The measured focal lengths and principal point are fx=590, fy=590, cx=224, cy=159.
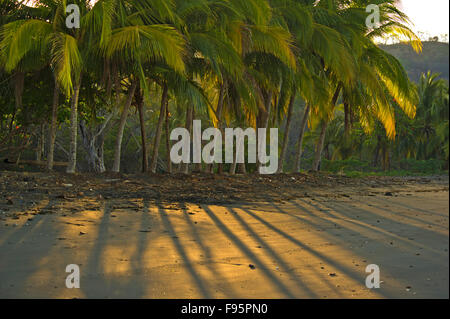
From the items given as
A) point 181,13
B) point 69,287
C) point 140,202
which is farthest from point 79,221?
point 181,13

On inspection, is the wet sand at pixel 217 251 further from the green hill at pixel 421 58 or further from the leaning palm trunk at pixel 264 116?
the green hill at pixel 421 58

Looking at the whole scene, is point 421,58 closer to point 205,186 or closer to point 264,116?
point 264,116

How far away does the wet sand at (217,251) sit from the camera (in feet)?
14.1

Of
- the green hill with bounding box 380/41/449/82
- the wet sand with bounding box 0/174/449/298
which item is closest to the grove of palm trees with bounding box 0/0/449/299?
A: the wet sand with bounding box 0/174/449/298

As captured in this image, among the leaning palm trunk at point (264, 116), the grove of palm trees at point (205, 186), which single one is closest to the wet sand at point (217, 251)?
the grove of palm trees at point (205, 186)

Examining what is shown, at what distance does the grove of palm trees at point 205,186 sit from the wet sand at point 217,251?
2 centimetres

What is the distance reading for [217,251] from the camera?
5.81 meters

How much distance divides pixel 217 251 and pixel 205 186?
644 cm

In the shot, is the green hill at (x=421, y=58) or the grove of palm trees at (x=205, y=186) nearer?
the grove of palm trees at (x=205, y=186)

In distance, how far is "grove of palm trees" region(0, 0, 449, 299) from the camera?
4676mm

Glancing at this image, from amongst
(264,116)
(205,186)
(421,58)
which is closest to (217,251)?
(205,186)

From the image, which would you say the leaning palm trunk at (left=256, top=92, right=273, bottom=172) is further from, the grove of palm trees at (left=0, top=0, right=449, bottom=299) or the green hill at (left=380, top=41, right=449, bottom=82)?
the green hill at (left=380, top=41, right=449, bottom=82)

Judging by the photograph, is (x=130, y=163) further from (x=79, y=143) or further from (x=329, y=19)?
(x=329, y=19)

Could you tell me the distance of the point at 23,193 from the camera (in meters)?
9.16
